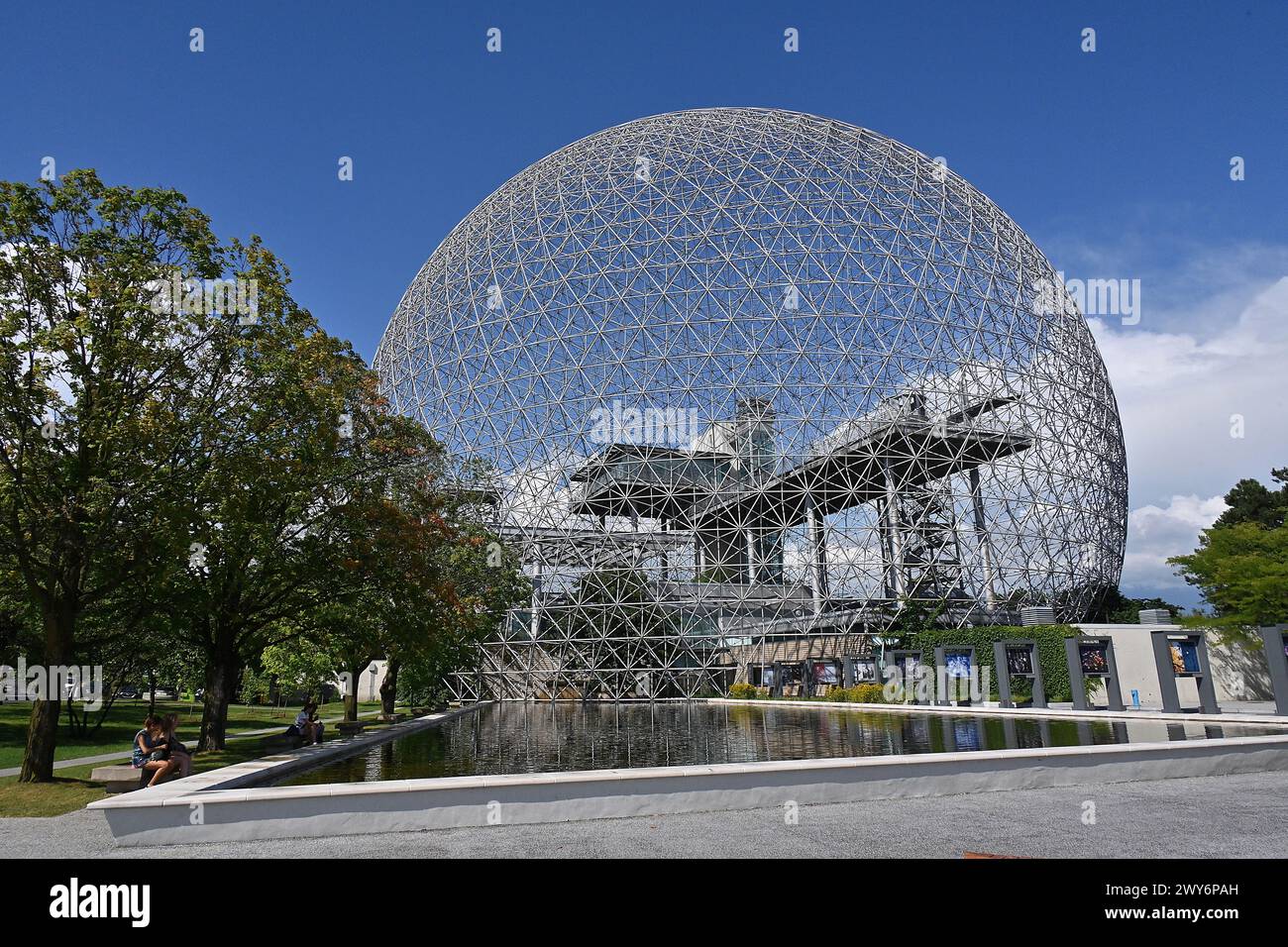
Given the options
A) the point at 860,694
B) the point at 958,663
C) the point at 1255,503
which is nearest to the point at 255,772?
the point at 958,663

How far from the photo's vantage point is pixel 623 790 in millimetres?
8797

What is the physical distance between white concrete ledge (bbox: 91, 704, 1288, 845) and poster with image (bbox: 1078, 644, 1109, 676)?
9.52 meters

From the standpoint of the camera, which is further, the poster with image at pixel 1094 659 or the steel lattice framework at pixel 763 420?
the steel lattice framework at pixel 763 420

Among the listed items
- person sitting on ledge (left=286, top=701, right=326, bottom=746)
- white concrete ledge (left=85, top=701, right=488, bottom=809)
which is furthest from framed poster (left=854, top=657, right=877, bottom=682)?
person sitting on ledge (left=286, top=701, right=326, bottom=746)

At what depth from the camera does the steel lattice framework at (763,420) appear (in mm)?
32844

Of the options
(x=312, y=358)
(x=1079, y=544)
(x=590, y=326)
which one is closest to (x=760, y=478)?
(x=590, y=326)

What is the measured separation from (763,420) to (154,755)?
25.6 meters

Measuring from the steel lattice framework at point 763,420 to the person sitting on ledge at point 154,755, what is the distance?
22.8 meters

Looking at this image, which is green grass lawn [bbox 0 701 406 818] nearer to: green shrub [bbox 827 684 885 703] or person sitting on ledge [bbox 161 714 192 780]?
person sitting on ledge [bbox 161 714 192 780]

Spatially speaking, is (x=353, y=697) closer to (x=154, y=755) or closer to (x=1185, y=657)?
(x=154, y=755)

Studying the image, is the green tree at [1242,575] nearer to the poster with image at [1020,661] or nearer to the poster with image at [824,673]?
the poster with image at [1020,661]

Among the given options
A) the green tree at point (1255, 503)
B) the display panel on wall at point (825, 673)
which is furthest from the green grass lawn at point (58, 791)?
the green tree at point (1255, 503)
